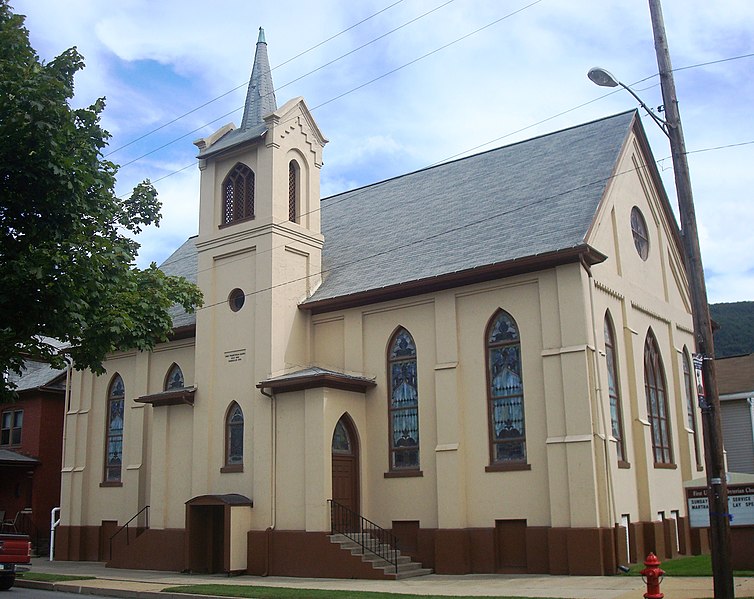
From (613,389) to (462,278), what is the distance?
4868 millimetres

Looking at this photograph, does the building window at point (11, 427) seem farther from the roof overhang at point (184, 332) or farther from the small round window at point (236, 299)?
the small round window at point (236, 299)

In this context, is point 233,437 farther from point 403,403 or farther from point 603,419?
point 603,419

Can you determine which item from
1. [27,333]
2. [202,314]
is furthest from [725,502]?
[202,314]

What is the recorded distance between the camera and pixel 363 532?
76.2ft

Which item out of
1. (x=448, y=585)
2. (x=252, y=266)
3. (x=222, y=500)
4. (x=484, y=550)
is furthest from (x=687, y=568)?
(x=252, y=266)

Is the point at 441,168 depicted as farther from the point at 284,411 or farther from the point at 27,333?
the point at 27,333

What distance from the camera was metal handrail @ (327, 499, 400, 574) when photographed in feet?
74.3

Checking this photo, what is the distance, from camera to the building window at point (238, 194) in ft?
90.2

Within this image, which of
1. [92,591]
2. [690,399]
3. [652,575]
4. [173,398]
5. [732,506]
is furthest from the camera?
[690,399]

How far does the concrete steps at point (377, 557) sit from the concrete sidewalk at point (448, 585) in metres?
0.49

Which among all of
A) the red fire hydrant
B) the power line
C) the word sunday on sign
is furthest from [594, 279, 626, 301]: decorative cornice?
the red fire hydrant

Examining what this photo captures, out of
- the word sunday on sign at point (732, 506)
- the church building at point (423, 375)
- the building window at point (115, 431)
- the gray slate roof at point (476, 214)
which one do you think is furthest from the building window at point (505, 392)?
the building window at point (115, 431)

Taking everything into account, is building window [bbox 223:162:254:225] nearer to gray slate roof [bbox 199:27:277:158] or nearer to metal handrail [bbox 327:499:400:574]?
gray slate roof [bbox 199:27:277:158]

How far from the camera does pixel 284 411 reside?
24375mm
